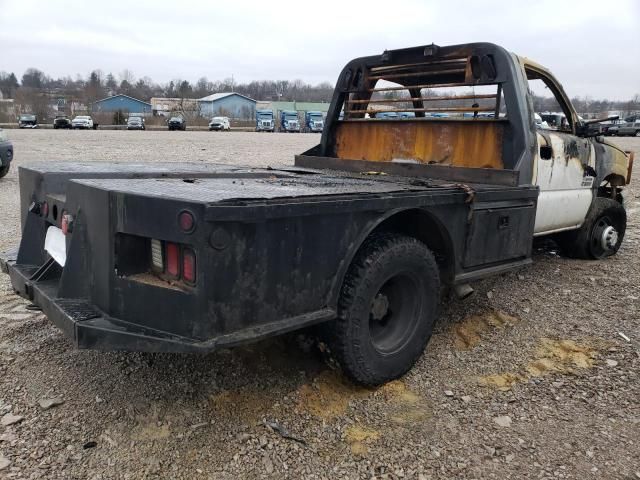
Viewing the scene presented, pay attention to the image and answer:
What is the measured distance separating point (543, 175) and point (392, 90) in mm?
1627

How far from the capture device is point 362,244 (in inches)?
127

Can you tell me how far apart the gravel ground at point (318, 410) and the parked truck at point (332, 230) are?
37cm

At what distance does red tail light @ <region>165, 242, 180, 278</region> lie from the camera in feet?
8.29

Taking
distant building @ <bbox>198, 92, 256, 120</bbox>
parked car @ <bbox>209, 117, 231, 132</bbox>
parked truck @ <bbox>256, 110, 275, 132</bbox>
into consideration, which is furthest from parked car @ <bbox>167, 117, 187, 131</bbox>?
distant building @ <bbox>198, 92, 256, 120</bbox>

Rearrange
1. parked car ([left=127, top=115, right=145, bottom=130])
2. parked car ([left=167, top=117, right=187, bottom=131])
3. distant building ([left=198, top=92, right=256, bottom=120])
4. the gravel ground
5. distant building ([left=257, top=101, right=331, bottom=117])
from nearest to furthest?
the gravel ground
parked car ([left=127, top=115, right=145, bottom=130])
parked car ([left=167, top=117, right=187, bottom=131])
distant building ([left=198, top=92, right=256, bottom=120])
distant building ([left=257, top=101, right=331, bottom=117])

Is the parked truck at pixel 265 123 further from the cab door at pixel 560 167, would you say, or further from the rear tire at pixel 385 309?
the rear tire at pixel 385 309

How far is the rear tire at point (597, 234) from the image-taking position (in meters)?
5.91

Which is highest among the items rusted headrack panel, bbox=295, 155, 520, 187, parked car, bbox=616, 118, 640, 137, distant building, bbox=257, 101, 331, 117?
distant building, bbox=257, 101, 331, 117

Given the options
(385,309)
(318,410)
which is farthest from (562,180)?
(318,410)

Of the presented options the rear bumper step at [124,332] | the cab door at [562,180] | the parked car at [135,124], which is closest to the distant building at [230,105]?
the parked car at [135,124]

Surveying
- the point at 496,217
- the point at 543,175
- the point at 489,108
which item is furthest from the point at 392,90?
the point at 496,217

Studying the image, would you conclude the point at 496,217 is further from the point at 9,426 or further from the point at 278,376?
the point at 9,426

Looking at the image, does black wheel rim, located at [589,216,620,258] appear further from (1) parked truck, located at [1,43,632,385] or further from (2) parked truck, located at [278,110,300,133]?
(2) parked truck, located at [278,110,300,133]

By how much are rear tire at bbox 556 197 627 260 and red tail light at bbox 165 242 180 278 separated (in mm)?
4689
